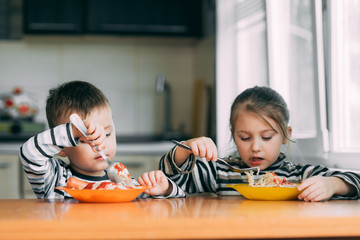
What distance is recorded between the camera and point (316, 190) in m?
1.07

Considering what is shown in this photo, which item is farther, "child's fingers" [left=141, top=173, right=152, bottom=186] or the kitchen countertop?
the kitchen countertop

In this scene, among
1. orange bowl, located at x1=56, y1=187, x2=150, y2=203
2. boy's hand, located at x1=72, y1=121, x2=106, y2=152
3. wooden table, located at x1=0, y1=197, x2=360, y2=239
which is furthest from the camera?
boy's hand, located at x1=72, y1=121, x2=106, y2=152

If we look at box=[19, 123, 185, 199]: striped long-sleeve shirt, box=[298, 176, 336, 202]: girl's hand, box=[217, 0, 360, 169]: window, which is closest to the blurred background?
box=[217, 0, 360, 169]: window

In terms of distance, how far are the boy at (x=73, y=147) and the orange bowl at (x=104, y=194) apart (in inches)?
6.3

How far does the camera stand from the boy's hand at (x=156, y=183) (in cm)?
118

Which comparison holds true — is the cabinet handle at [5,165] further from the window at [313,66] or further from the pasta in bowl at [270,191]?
the pasta in bowl at [270,191]

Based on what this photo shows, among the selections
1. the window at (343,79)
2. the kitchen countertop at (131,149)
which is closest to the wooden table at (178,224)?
the window at (343,79)

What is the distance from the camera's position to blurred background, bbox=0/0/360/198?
197 cm

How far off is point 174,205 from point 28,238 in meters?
0.34

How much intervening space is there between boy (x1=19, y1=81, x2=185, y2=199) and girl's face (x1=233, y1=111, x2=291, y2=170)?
290 millimetres

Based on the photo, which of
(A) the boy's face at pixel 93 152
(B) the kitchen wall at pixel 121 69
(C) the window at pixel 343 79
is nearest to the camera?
(A) the boy's face at pixel 93 152

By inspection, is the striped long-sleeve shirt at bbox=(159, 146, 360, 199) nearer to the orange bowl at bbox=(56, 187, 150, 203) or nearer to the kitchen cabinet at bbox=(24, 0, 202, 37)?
the orange bowl at bbox=(56, 187, 150, 203)

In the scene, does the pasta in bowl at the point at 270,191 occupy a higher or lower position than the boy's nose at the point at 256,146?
lower

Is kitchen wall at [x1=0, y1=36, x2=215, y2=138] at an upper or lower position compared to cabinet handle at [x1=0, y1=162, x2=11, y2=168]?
upper
